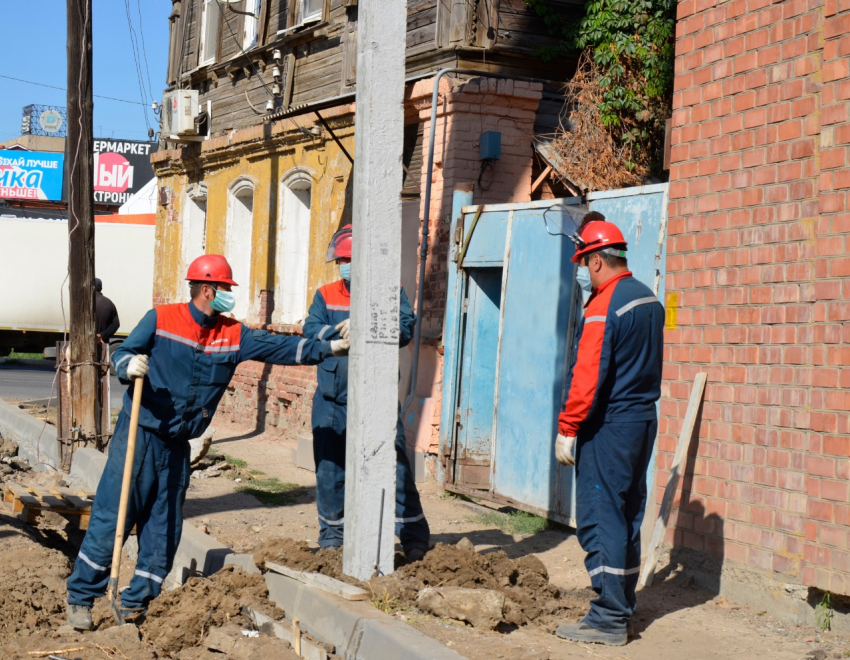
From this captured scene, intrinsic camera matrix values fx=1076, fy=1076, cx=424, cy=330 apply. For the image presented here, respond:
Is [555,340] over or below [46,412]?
over

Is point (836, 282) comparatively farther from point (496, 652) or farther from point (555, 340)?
point (555, 340)

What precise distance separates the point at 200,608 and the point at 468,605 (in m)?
1.41

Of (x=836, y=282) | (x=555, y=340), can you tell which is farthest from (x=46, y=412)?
(x=836, y=282)

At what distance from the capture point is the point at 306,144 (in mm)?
13234

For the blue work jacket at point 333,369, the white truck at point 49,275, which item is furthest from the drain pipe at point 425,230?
the white truck at point 49,275

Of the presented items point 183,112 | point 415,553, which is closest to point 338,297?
point 415,553

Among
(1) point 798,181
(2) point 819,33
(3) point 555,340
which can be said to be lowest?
(3) point 555,340

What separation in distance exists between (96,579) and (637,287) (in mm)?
3230

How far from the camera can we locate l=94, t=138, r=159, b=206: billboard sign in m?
47.3

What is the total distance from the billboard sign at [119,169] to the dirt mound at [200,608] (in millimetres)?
43288

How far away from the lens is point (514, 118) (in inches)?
402

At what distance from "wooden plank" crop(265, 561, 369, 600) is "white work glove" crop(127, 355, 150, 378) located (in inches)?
51.6

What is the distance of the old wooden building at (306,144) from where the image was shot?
10.1 m

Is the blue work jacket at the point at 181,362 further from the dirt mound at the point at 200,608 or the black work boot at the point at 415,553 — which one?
the black work boot at the point at 415,553
